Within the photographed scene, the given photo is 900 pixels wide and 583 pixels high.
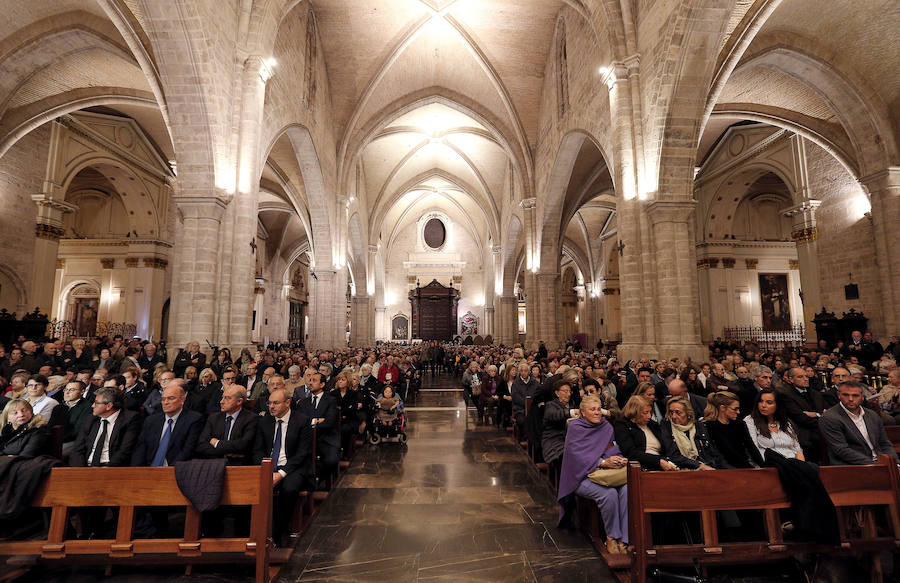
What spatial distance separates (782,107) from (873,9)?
2.98 metres

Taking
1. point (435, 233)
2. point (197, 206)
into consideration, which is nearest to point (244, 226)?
point (197, 206)

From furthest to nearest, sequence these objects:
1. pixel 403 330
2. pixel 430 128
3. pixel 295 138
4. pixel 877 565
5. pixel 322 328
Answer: pixel 403 330 < pixel 430 128 < pixel 322 328 < pixel 295 138 < pixel 877 565

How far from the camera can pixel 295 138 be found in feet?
42.4

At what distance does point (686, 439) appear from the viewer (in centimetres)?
324

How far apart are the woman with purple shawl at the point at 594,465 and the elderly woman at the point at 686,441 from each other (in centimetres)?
40

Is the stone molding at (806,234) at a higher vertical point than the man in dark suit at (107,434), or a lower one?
higher

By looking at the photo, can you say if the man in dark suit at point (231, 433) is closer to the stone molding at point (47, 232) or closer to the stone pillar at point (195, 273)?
the stone pillar at point (195, 273)

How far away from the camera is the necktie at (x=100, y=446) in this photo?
3215 mm

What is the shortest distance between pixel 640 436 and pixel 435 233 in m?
30.1

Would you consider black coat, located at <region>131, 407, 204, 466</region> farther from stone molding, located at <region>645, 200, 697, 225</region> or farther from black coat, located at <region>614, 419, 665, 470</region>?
→ stone molding, located at <region>645, 200, 697, 225</region>

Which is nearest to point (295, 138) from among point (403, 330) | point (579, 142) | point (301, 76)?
point (301, 76)

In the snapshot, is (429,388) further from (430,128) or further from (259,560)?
(430,128)

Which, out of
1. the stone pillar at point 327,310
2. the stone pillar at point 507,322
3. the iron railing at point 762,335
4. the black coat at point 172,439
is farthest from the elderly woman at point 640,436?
the stone pillar at point 507,322

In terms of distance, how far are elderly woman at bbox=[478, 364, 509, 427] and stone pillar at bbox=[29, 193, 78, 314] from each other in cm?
1306
